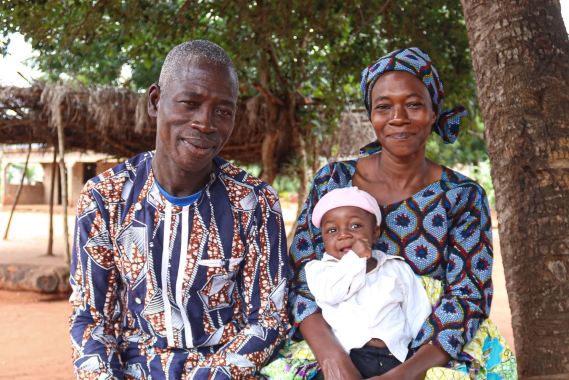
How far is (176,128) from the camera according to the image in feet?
6.47

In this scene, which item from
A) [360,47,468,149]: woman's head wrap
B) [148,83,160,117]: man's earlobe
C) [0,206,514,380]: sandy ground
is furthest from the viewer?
[0,206,514,380]: sandy ground

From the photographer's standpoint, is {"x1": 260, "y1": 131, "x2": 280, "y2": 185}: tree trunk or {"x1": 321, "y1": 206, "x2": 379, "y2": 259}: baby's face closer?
A: {"x1": 321, "y1": 206, "x2": 379, "y2": 259}: baby's face

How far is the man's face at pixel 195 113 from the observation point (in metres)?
1.96

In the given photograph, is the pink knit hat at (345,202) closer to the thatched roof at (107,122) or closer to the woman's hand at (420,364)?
the woman's hand at (420,364)

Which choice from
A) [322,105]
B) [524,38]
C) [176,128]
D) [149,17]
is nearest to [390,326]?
[176,128]

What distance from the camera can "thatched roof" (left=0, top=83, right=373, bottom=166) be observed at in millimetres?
9078

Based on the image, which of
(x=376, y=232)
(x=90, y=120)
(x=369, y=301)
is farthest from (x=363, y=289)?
(x=90, y=120)

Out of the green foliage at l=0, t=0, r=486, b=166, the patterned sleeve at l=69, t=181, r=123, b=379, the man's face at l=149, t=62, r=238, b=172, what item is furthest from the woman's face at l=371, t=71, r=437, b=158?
the green foliage at l=0, t=0, r=486, b=166

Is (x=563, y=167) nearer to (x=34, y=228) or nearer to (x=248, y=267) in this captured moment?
(x=248, y=267)

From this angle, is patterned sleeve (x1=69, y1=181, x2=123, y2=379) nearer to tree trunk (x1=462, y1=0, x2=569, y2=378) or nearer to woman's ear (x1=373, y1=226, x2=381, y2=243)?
woman's ear (x1=373, y1=226, x2=381, y2=243)

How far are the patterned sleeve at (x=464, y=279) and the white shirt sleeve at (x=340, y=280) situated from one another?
0.30 m

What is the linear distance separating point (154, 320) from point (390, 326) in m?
0.85

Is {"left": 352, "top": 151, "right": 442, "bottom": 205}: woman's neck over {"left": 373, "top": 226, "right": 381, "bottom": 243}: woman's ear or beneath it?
over

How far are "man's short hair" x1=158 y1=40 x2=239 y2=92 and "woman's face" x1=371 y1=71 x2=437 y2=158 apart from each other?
1.95 feet
